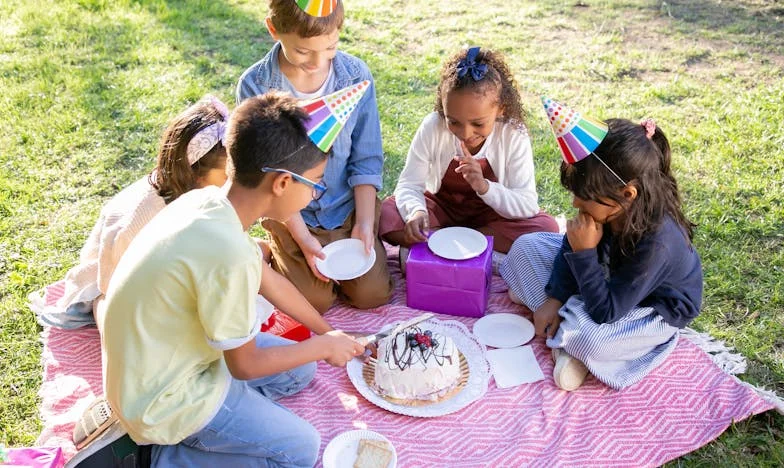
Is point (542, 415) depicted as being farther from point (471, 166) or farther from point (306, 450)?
point (471, 166)

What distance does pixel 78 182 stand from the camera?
15.0 ft

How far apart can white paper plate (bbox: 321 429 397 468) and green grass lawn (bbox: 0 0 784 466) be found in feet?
3.82

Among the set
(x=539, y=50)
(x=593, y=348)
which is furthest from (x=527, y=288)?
(x=539, y=50)

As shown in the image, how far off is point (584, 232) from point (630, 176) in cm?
30

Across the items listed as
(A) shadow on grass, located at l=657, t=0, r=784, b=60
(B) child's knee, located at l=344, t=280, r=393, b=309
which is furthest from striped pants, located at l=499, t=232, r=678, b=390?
(A) shadow on grass, located at l=657, t=0, r=784, b=60

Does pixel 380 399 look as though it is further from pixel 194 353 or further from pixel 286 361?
pixel 194 353

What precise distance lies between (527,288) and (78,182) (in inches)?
117

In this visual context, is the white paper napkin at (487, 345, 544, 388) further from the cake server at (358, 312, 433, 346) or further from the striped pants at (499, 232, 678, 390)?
the cake server at (358, 312, 433, 346)

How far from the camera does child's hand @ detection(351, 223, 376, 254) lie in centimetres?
352

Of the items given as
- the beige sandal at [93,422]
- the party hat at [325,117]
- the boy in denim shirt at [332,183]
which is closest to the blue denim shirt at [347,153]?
the boy in denim shirt at [332,183]

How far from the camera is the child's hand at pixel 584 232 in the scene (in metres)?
2.93

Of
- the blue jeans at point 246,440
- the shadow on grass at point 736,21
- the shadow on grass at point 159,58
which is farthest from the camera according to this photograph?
the shadow on grass at point 736,21

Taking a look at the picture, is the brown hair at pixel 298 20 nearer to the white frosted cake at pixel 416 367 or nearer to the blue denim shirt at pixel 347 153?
the blue denim shirt at pixel 347 153

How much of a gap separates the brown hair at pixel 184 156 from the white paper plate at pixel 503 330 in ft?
4.61
